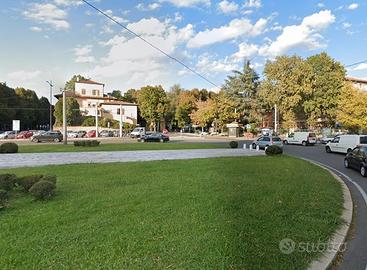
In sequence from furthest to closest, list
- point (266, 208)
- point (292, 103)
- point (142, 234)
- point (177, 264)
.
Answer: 1. point (292, 103)
2. point (266, 208)
3. point (142, 234)
4. point (177, 264)

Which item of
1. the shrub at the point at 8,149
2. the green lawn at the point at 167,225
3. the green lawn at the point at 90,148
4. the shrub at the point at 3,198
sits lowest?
the green lawn at the point at 90,148

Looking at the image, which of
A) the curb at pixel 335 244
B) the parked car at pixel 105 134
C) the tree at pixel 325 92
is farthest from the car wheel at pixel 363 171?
the parked car at pixel 105 134

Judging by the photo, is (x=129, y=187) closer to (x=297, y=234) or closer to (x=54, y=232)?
(x=54, y=232)

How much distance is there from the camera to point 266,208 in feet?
24.8

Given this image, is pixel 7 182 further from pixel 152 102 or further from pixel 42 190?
pixel 152 102

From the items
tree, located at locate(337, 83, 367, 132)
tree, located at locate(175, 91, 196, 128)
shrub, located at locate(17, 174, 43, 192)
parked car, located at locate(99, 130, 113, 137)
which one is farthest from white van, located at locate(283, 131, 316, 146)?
tree, located at locate(175, 91, 196, 128)

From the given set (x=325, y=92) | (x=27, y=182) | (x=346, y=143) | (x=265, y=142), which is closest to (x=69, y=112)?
(x=325, y=92)

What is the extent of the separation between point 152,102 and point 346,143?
65.0m

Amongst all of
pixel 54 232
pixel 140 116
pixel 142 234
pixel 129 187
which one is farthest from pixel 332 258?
pixel 140 116

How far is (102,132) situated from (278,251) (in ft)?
228

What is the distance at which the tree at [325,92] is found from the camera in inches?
2655

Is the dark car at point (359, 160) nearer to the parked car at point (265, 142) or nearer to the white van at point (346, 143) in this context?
the white van at point (346, 143)

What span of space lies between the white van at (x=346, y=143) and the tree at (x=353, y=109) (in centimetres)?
2698

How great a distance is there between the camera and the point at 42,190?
827 cm
